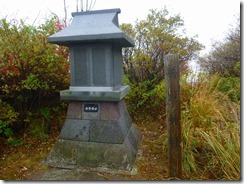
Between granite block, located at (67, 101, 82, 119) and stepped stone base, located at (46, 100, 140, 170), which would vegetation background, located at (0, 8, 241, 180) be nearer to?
A: stepped stone base, located at (46, 100, 140, 170)

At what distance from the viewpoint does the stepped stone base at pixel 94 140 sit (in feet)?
10.7

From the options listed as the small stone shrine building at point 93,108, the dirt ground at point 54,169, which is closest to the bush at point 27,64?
the dirt ground at point 54,169

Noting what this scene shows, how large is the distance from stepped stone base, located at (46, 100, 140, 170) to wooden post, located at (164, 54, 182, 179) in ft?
2.54

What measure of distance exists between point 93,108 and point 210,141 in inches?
70.6

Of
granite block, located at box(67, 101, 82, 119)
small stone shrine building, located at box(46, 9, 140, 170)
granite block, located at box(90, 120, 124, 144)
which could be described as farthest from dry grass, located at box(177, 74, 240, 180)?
granite block, located at box(67, 101, 82, 119)

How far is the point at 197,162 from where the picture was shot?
3.15 meters

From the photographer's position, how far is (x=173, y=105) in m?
2.75

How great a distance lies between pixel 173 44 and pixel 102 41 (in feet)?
11.0

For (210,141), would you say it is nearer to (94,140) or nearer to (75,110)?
(94,140)

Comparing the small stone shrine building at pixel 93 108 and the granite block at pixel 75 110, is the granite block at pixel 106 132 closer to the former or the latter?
the small stone shrine building at pixel 93 108

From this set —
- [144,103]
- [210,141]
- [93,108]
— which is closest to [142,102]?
[144,103]

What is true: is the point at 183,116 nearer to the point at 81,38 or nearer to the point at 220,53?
the point at 81,38

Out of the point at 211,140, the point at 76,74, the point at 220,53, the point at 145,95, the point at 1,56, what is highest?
the point at 220,53

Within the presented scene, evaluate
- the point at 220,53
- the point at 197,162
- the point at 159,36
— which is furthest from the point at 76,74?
the point at 220,53
